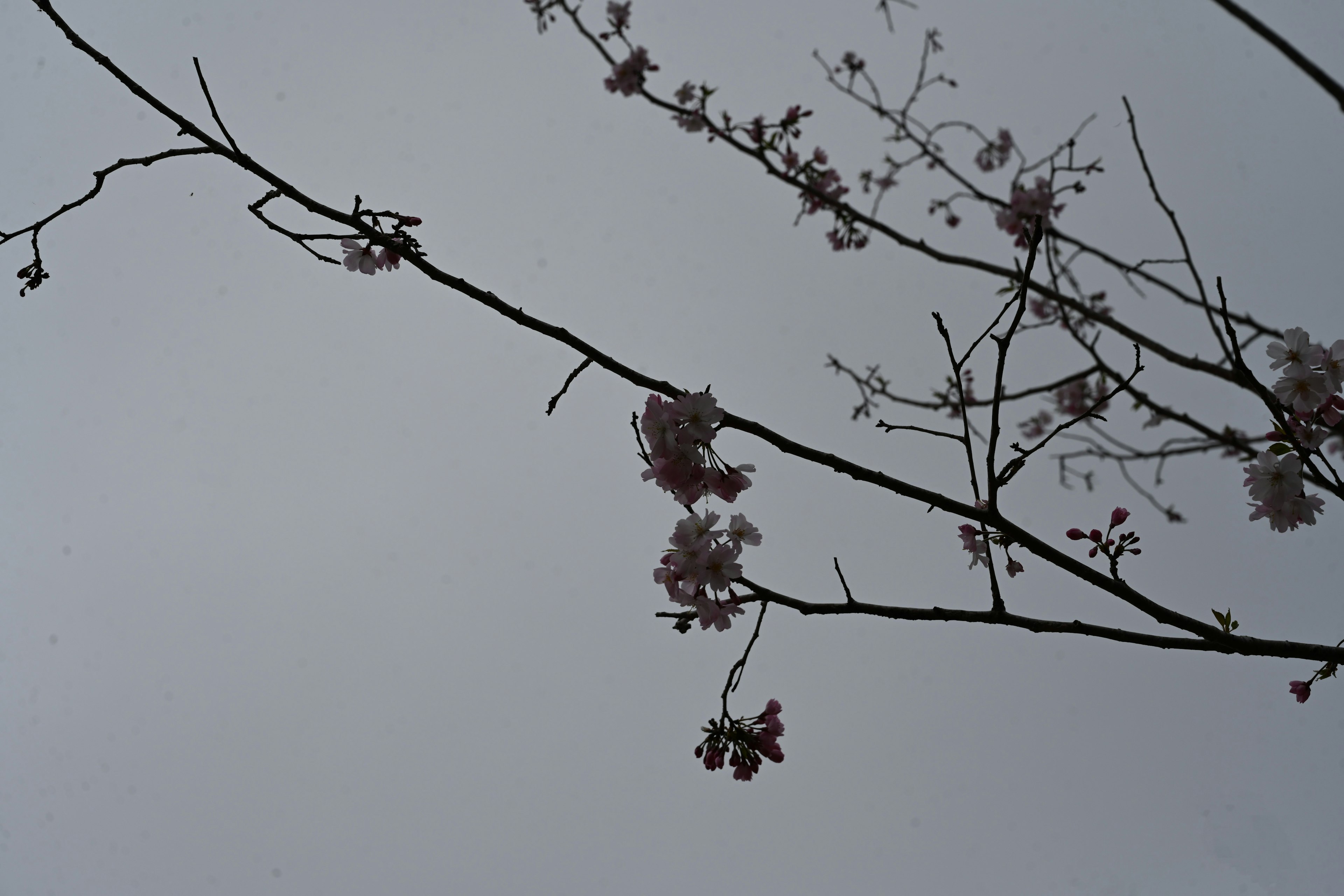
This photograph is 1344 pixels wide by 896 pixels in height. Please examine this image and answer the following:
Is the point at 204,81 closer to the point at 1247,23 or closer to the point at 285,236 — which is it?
the point at 285,236

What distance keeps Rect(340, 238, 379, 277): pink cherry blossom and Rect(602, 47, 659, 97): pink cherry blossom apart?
12.4ft

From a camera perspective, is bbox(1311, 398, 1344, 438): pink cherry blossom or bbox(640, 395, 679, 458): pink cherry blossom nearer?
bbox(640, 395, 679, 458): pink cherry blossom

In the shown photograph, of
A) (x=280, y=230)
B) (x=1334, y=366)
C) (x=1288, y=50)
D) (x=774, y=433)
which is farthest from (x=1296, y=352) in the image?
(x=280, y=230)

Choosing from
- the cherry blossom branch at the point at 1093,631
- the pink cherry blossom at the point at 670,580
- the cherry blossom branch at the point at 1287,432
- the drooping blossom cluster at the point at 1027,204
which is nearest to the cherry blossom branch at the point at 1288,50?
the cherry blossom branch at the point at 1287,432

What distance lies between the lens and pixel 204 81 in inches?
61.6

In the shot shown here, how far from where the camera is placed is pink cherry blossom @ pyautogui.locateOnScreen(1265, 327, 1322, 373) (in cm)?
219

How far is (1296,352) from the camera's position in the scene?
7.37ft

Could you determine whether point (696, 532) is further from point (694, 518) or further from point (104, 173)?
point (104, 173)

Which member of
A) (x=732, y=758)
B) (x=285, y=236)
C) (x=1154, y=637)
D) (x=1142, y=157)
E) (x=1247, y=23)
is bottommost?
(x=732, y=758)

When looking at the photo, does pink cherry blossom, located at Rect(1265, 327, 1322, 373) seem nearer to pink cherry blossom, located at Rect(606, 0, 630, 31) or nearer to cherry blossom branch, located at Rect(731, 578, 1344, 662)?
cherry blossom branch, located at Rect(731, 578, 1344, 662)

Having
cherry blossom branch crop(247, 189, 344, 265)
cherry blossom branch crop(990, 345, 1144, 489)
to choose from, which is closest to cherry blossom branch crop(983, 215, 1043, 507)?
cherry blossom branch crop(990, 345, 1144, 489)

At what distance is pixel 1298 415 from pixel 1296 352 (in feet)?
0.64

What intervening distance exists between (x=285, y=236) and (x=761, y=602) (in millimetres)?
1441

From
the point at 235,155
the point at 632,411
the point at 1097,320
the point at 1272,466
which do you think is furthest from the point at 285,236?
the point at 1097,320
